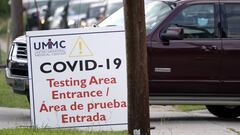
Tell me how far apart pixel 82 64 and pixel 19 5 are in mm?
8175

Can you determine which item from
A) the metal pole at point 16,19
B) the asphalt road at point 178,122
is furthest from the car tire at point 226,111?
the metal pole at point 16,19

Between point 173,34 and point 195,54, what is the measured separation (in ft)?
1.56

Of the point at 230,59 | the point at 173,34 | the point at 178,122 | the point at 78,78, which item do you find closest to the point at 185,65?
the point at 173,34

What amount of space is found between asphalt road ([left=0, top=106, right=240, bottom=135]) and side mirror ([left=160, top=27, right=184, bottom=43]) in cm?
129

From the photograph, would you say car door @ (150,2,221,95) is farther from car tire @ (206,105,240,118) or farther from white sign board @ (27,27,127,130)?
white sign board @ (27,27,127,130)

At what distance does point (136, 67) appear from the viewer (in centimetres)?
750

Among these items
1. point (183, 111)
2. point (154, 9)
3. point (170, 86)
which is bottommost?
point (183, 111)

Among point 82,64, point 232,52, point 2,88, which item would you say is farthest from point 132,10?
point 2,88

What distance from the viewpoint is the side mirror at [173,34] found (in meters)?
11.4

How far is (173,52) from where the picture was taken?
11.5m

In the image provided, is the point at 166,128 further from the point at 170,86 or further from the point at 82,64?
the point at 82,64

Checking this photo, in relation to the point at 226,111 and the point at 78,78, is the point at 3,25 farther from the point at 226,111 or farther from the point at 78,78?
the point at 78,78

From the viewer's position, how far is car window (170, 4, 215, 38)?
38.6 ft

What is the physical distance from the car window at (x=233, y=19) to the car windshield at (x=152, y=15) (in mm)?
886
